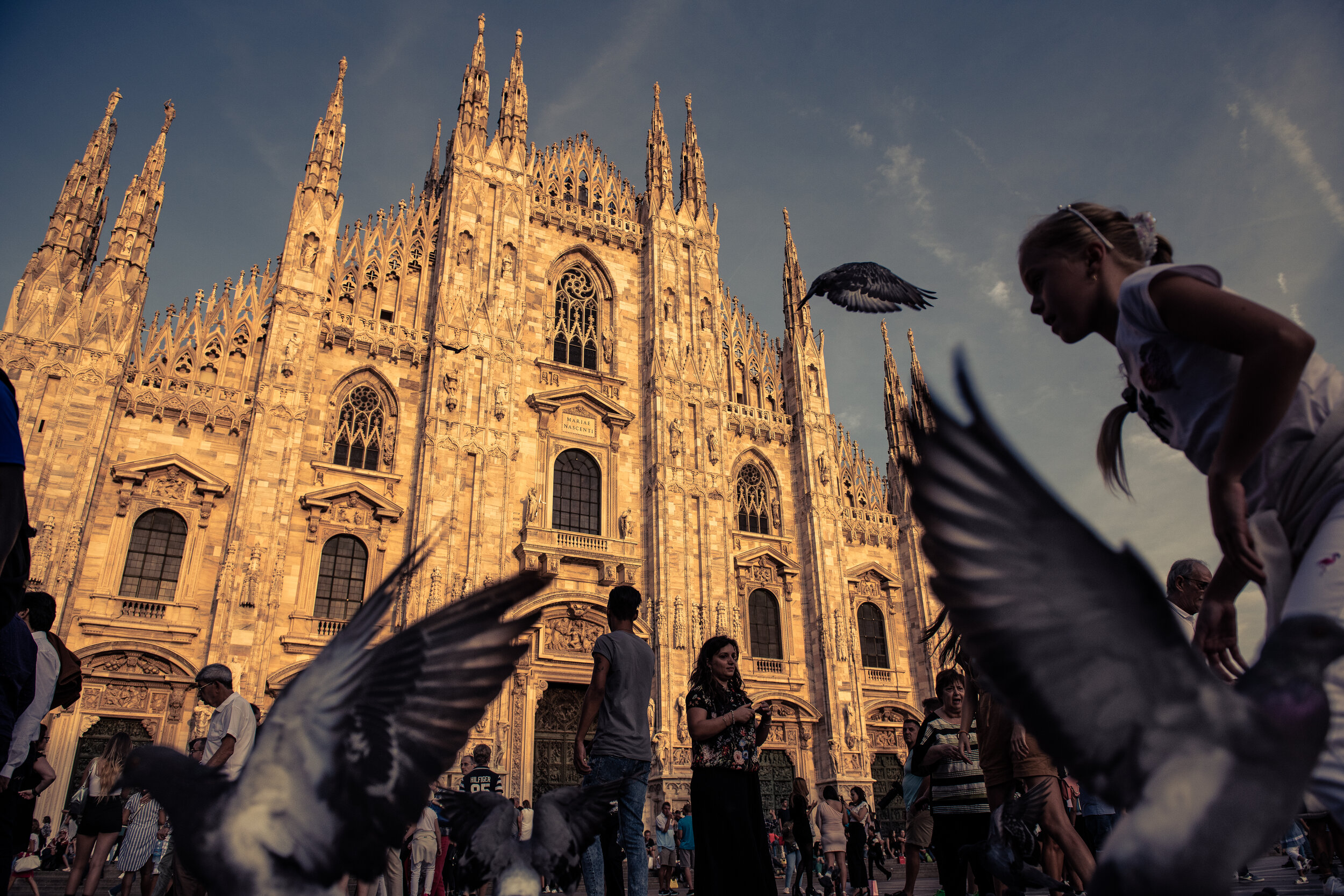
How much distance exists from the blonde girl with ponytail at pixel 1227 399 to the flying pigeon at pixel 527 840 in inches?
94.7

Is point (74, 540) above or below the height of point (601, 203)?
below

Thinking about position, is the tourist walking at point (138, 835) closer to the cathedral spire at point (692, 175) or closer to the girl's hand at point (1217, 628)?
the girl's hand at point (1217, 628)

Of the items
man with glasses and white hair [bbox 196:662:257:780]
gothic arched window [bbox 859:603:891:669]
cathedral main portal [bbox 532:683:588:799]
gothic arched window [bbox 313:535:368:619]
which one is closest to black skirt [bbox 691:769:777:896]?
man with glasses and white hair [bbox 196:662:257:780]

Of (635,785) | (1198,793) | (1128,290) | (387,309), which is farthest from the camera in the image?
(387,309)

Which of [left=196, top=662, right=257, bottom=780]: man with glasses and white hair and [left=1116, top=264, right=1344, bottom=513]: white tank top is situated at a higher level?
[left=1116, top=264, right=1344, bottom=513]: white tank top

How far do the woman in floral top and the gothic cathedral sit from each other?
9791mm

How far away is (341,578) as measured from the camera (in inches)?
672

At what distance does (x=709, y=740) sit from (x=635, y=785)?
2.16ft

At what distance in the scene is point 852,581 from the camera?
76.2 ft

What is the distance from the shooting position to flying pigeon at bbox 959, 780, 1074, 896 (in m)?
3.23

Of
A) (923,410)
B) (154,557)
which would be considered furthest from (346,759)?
(154,557)

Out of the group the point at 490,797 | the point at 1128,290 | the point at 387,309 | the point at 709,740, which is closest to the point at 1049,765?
the point at 709,740

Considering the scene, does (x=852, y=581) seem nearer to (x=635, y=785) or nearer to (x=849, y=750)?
(x=849, y=750)

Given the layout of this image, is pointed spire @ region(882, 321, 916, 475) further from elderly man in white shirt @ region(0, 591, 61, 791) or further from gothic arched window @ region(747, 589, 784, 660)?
elderly man in white shirt @ region(0, 591, 61, 791)
